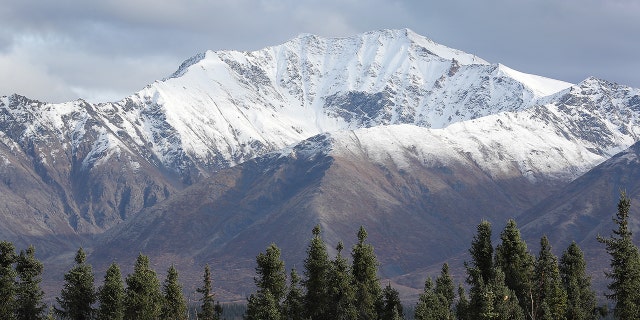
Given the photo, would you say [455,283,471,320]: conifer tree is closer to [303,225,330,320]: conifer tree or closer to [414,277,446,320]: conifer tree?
[414,277,446,320]: conifer tree

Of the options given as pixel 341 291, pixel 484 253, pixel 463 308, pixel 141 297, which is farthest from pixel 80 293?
pixel 484 253

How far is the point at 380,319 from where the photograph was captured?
16088 cm

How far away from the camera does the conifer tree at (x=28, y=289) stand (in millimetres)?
158125

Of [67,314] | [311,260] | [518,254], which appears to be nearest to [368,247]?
[311,260]

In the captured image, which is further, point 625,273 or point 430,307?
point 430,307

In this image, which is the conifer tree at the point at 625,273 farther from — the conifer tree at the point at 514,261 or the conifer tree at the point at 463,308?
the conifer tree at the point at 463,308

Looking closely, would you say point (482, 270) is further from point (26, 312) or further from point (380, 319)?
point (26, 312)

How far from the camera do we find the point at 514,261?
493ft

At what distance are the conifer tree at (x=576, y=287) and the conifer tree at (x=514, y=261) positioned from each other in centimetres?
662

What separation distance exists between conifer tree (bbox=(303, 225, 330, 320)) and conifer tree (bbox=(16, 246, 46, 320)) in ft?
133

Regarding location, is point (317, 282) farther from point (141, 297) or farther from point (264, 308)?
point (141, 297)

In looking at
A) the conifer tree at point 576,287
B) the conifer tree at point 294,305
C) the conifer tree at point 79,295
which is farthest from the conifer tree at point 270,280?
the conifer tree at point 576,287

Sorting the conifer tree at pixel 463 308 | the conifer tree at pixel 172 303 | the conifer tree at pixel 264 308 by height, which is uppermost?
the conifer tree at pixel 172 303

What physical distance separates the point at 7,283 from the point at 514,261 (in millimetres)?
74405
